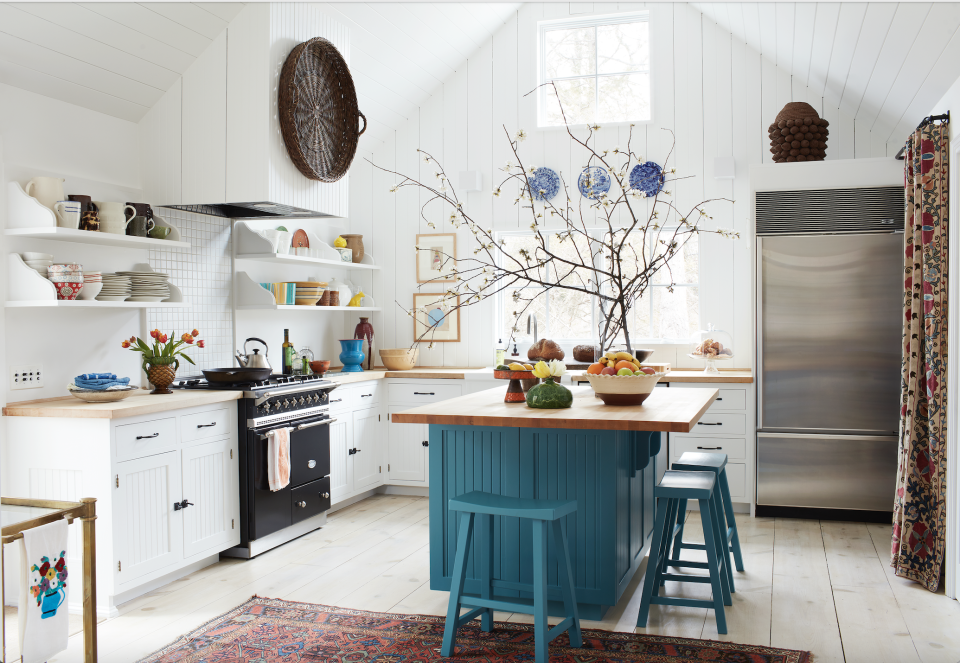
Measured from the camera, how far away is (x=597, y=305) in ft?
19.5

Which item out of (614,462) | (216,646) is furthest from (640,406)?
(216,646)

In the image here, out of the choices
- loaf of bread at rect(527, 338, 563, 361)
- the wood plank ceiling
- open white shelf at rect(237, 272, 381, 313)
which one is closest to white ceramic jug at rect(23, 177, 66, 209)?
open white shelf at rect(237, 272, 381, 313)

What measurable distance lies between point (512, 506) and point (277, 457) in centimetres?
187

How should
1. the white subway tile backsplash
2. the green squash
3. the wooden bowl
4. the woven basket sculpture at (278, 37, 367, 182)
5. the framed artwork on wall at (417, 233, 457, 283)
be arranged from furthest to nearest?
the framed artwork on wall at (417, 233, 457, 283)
the wooden bowl
the white subway tile backsplash
the woven basket sculpture at (278, 37, 367, 182)
the green squash

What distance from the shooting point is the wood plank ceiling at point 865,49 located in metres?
3.38

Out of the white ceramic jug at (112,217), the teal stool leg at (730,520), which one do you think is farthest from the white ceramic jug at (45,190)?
the teal stool leg at (730,520)

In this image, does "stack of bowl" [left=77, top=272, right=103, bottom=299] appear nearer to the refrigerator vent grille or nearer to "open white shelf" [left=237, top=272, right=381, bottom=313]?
"open white shelf" [left=237, top=272, right=381, bottom=313]

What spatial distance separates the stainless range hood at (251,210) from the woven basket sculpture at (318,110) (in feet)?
0.83

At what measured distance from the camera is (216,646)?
3016 mm

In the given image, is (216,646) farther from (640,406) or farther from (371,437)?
(371,437)

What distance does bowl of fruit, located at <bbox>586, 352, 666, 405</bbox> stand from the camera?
3260mm

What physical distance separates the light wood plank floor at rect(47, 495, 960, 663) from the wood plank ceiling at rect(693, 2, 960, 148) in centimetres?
235

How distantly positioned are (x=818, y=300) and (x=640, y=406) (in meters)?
2.11

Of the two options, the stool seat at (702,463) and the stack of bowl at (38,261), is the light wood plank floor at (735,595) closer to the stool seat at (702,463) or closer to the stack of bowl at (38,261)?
the stool seat at (702,463)
